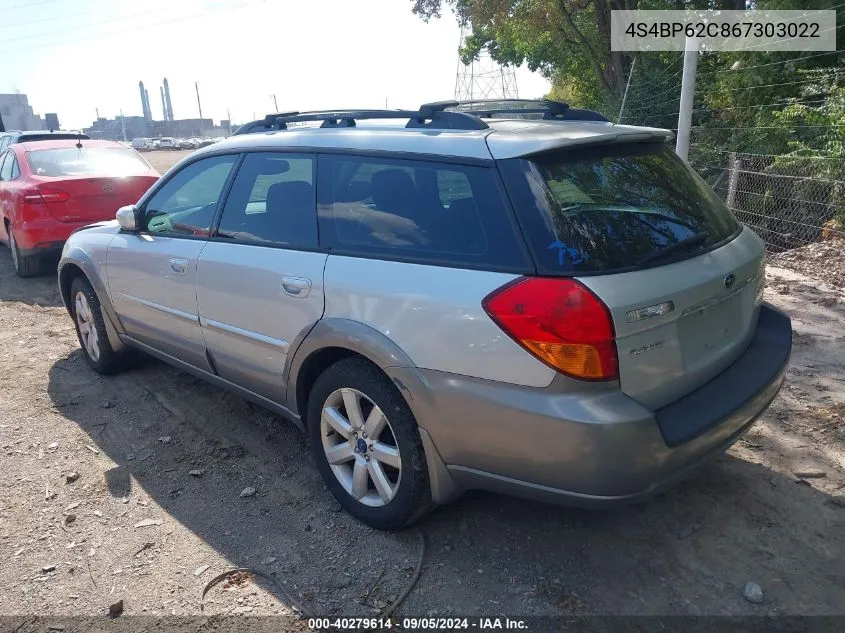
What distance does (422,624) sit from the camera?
8.30 feet

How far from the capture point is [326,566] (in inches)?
113

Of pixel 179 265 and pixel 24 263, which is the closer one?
pixel 179 265

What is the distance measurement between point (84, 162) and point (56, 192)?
79cm

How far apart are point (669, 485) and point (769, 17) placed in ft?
33.7

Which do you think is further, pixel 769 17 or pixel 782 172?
pixel 769 17

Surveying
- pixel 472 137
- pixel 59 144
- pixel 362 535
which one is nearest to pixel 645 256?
pixel 472 137

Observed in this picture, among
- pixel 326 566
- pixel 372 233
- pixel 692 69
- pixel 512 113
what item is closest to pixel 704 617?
pixel 326 566

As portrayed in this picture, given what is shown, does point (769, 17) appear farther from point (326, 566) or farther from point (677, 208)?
point (326, 566)

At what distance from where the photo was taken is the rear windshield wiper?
2.55 metres

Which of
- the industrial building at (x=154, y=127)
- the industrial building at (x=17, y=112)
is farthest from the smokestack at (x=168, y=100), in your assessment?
the industrial building at (x=17, y=112)

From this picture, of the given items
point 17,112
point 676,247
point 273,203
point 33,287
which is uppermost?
point 17,112

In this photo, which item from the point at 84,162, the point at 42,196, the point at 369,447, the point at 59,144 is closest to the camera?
the point at 369,447

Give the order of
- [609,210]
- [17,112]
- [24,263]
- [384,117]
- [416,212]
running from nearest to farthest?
[609,210], [416,212], [384,117], [24,263], [17,112]

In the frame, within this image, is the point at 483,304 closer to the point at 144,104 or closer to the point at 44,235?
the point at 44,235
